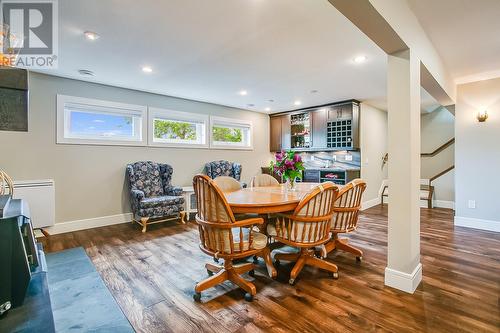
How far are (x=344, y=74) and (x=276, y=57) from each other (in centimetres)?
124

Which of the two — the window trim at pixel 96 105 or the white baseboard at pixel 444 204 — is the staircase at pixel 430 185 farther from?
the window trim at pixel 96 105

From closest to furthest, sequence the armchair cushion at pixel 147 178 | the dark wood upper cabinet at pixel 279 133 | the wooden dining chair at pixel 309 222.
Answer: the wooden dining chair at pixel 309 222, the armchair cushion at pixel 147 178, the dark wood upper cabinet at pixel 279 133

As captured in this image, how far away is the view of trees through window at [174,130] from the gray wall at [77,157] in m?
0.30

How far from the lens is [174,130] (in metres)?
5.23

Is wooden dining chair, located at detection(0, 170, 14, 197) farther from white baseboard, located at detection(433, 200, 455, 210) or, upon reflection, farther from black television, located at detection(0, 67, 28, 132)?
white baseboard, located at detection(433, 200, 455, 210)

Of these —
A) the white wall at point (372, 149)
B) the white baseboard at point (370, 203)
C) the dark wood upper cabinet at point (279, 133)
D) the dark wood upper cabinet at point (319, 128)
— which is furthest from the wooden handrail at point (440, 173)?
the dark wood upper cabinet at point (279, 133)

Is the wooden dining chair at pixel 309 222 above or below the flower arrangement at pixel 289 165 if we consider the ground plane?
below

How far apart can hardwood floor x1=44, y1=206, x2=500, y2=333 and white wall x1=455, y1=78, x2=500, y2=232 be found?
0.85 metres

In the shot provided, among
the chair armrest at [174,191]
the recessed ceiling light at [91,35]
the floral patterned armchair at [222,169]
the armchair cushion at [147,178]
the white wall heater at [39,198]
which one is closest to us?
the recessed ceiling light at [91,35]

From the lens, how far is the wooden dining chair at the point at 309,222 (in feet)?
6.90

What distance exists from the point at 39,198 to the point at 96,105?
1695 millimetres

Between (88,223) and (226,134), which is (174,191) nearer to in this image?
(88,223)

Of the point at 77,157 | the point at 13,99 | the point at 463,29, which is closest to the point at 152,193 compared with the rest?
the point at 77,157

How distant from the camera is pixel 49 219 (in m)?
3.62
